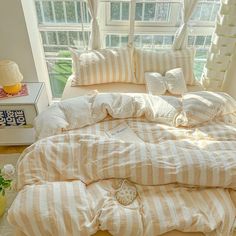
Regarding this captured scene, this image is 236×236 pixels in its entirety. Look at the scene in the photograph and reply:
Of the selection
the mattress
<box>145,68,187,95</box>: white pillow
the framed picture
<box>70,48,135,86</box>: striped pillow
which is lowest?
the framed picture

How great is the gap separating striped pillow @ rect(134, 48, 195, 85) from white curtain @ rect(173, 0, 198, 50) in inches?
3.4

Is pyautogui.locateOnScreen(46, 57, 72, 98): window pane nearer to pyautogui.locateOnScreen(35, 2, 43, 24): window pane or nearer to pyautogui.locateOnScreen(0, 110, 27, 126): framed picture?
pyautogui.locateOnScreen(35, 2, 43, 24): window pane

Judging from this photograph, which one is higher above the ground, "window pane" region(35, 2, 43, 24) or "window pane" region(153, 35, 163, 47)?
"window pane" region(35, 2, 43, 24)

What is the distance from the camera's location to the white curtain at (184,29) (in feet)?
6.86

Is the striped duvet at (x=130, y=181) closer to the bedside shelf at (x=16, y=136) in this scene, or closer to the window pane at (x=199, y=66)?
the bedside shelf at (x=16, y=136)

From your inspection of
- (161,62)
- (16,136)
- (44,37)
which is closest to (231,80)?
(161,62)

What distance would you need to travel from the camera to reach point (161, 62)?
7.26 ft

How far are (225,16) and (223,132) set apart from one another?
44.7 inches

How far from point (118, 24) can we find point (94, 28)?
29cm

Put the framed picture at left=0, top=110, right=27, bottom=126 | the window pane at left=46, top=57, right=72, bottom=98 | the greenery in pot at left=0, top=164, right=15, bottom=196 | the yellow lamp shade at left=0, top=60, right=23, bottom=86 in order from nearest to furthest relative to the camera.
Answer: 1. the greenery in pot at left=0, top=164, right=15, bottom=196
2. the yellow lamp shade at left=0, top=60, right=23, bottom=86
3. the framed picture at left=0, top=110, right=27, bottom=126
4. the window pane at left=46, top=57, right=72, bottom=98

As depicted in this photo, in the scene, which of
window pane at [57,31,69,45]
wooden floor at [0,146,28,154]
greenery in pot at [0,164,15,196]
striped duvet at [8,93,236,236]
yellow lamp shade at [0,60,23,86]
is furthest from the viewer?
window pane at [57,31,69,45]

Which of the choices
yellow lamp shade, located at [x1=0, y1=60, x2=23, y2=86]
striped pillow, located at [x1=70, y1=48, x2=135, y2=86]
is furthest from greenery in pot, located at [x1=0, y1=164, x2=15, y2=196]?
striped pillow, located at [x1=70, y1=48, x2=135, y2=86]

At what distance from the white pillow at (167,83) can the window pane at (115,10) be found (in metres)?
0.67

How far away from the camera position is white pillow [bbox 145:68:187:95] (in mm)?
2084
